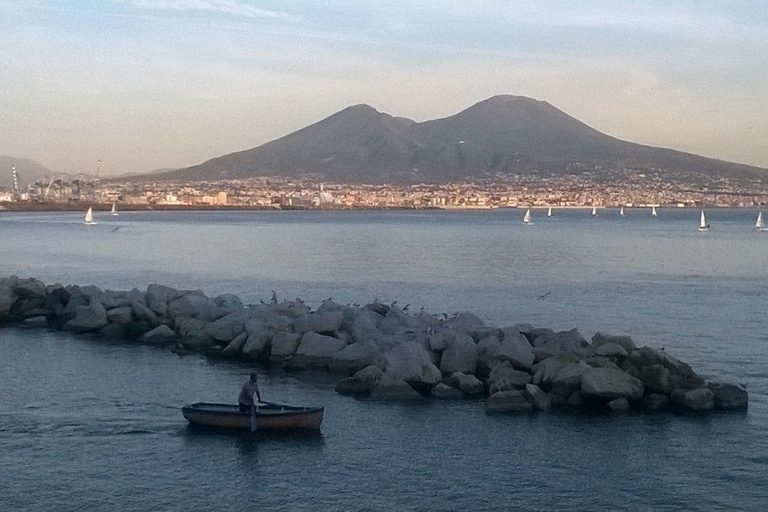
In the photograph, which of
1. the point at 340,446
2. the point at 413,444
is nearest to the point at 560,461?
the point at 413,444

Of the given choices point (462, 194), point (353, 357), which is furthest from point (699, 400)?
point (462, 194)

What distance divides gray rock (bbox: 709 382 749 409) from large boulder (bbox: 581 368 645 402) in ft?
3.61

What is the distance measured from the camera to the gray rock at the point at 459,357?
54.7 ft

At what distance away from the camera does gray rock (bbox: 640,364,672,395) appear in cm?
1530

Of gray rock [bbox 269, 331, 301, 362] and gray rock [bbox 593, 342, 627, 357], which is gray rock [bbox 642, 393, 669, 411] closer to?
gray rock [bbox 593, 342, 627, 357]

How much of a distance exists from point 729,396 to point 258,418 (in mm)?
7061

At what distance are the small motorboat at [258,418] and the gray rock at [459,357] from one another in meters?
3.52

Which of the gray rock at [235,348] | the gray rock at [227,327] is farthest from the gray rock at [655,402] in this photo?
the gray rock at [227,327]

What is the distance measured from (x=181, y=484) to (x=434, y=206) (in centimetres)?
16561

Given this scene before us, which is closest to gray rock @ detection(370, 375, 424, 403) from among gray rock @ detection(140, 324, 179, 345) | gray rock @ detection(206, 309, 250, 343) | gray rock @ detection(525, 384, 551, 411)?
gray rock @ detection(525, 384, 551, 411)

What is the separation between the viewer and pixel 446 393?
15.6 meters

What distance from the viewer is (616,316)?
83.0ft

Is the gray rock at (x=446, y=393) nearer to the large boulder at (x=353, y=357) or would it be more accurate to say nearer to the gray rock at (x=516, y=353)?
the gray rock at (x=516, y=353)

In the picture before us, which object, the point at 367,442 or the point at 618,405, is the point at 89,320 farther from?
the point at 618,405
